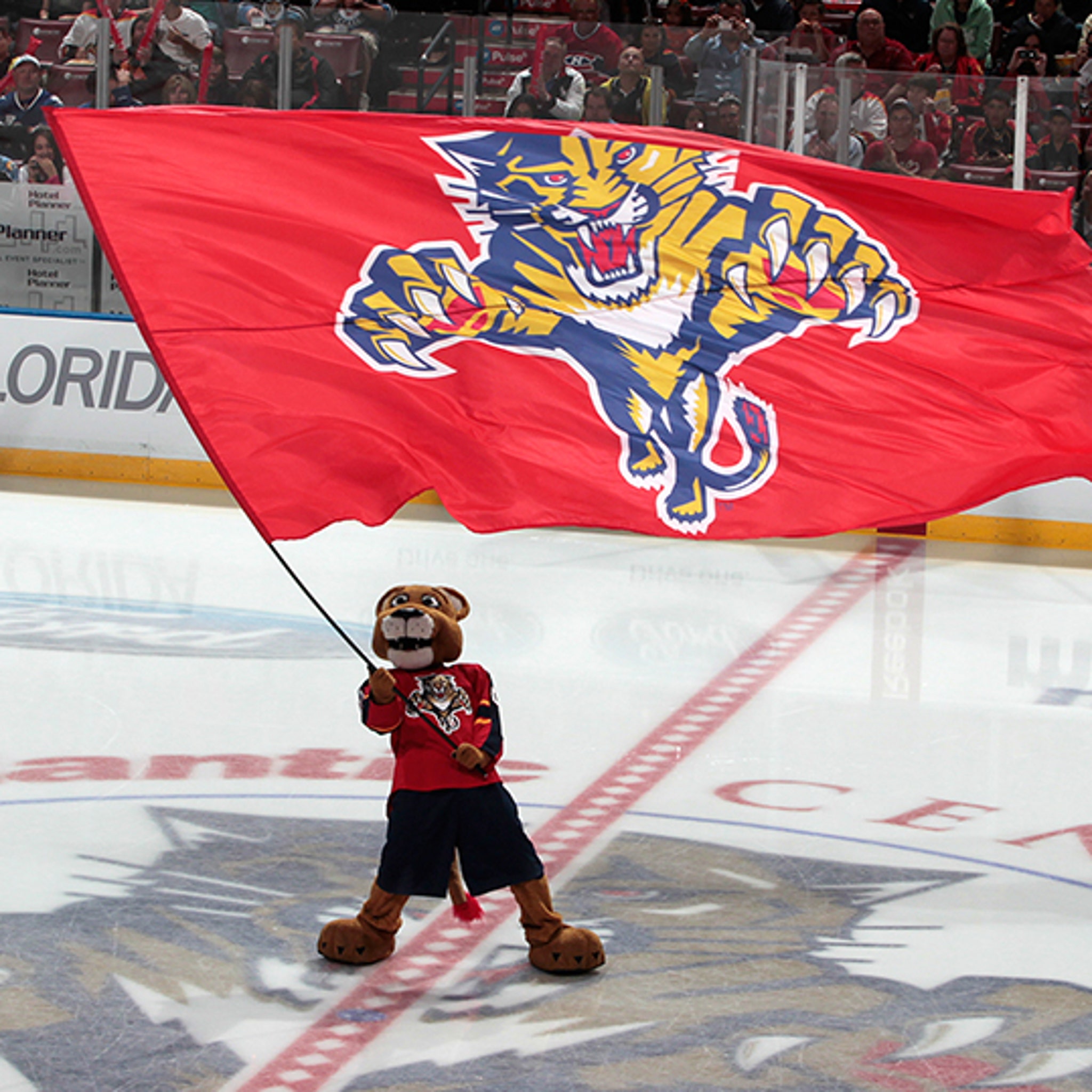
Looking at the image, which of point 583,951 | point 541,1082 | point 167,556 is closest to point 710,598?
point 167,556

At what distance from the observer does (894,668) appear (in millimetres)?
8344

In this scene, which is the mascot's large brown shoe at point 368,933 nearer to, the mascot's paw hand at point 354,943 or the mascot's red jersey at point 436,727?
the mascot's paw hand at point 354,943

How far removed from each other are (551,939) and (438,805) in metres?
0.44

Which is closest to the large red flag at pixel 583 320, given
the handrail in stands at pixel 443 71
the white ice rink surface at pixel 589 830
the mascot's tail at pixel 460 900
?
the mascot's tail at pixel 460 900

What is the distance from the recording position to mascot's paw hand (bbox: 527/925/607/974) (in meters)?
4.65

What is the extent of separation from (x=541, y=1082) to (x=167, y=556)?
23.2 feet

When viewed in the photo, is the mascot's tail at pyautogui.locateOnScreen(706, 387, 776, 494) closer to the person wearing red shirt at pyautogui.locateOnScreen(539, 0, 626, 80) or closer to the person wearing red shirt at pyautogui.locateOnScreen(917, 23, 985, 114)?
the person wearing red shirt at pyautogui.locateOnScreen(539, 0, 626, 80)

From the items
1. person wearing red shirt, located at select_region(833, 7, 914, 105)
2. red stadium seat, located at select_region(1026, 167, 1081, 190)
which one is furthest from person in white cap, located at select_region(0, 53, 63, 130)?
red stadium seat, located at select_region(1026, 167, 1081, 190)

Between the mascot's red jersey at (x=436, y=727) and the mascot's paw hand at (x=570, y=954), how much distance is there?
16.9 inches

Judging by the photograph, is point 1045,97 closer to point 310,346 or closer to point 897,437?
point 897,437

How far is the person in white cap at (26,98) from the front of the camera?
1359 centimetres

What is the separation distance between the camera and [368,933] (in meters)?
4.73

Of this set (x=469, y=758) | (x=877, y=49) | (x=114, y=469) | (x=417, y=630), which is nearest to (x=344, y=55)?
(x=114, y=469)

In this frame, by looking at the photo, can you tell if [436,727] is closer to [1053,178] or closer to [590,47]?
[1053,178]
